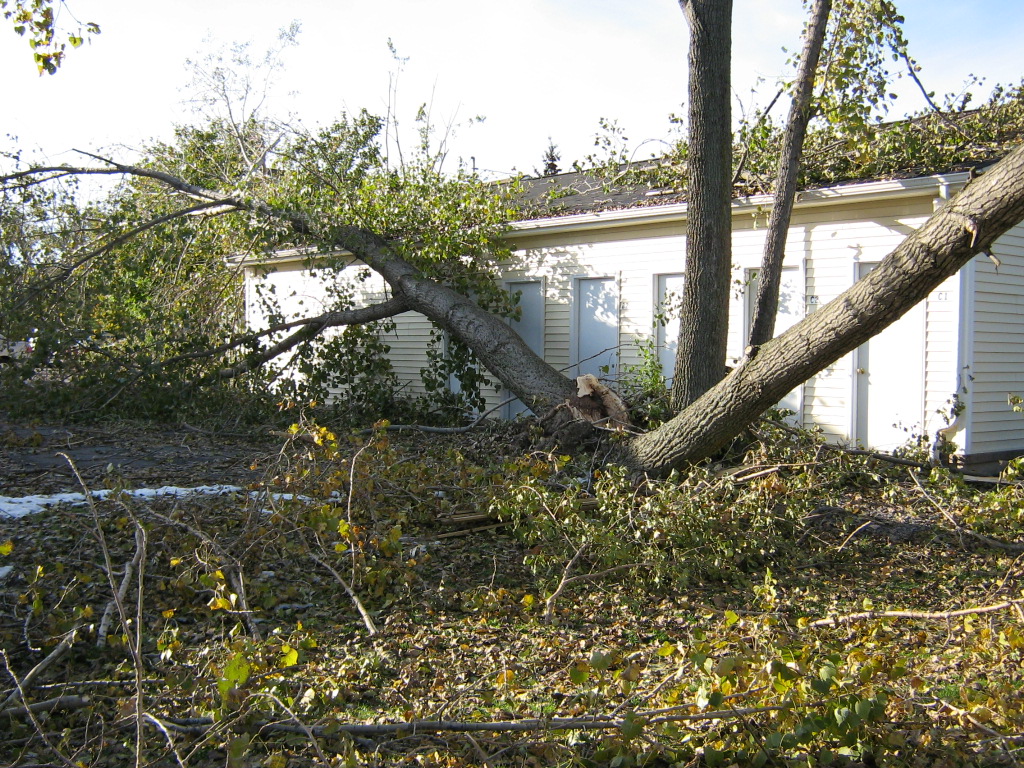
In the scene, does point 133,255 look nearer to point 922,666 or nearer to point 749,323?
point 749,323

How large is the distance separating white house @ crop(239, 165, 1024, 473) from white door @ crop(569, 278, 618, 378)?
2 cm

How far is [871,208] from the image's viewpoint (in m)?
9.64

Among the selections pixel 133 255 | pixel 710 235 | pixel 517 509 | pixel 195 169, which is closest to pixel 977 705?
pixel 517 509

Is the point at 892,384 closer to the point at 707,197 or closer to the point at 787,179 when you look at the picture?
the point at 787,179

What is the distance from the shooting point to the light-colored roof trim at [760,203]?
898 centimetres

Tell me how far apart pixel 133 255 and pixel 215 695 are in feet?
32.6

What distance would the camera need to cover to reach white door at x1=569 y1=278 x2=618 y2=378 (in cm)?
1196

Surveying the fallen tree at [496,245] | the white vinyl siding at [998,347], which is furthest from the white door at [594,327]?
the white vinyl siding at [998,347]

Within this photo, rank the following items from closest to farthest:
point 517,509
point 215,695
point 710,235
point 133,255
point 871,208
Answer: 1. point 215,695
2. point 517,509
3. point 710,235
4. point 871,208
5. point 133,255

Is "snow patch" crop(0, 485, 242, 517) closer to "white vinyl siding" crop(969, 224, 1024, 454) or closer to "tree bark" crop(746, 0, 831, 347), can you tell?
"tree bark" crop(746, 0, 831, 347)

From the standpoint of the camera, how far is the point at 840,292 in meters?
9.88

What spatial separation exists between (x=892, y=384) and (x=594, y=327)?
4.13 metres

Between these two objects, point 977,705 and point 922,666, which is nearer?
point 977,705

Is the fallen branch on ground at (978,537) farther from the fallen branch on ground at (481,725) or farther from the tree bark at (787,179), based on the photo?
the fallen branch on ground at (481,725)
